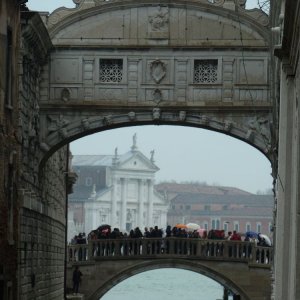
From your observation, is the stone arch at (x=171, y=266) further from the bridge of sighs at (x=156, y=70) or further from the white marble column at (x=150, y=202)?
the white marble column at (x=150, y=202)

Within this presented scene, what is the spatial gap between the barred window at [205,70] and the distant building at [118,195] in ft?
→ 364

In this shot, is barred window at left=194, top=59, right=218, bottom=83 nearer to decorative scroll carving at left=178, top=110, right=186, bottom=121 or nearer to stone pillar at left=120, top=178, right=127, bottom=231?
decorative scroll carving at left=178, top=110, right=186, bottom=121

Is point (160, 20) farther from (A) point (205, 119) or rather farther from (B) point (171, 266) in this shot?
(B) point (171, 266)

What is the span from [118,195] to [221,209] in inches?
748

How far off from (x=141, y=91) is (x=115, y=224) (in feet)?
375

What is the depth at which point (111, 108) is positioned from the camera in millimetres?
30906

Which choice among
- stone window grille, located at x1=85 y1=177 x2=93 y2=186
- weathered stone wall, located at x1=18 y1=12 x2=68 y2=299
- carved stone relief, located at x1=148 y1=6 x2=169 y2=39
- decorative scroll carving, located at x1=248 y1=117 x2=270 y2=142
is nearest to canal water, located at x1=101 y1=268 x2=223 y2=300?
weathered stone wall, located at x1=18 y1=12 x2=68 y2=299

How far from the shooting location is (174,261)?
4853cm

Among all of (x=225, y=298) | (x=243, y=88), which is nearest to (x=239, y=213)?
(x=225, y=298)

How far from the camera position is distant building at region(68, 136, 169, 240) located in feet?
483

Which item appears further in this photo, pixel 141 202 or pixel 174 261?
pixel 141 202

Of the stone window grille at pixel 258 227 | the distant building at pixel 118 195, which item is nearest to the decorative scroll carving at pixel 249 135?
the distant building at pixel 118 195

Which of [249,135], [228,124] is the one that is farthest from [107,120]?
[249,135]

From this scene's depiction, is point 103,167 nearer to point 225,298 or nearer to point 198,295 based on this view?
point 198,295
